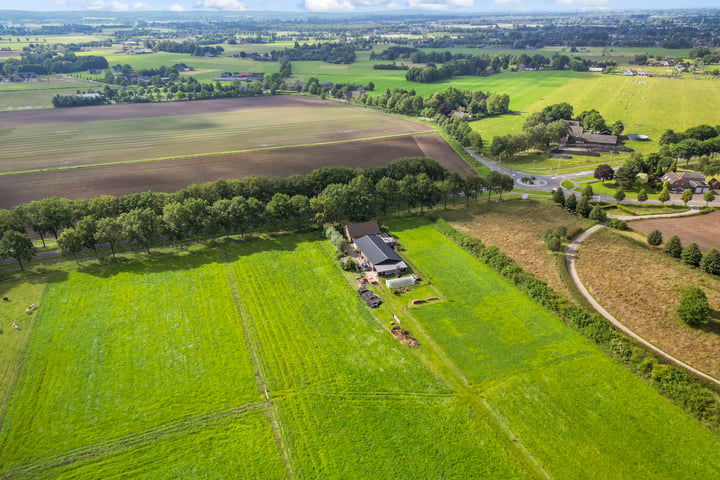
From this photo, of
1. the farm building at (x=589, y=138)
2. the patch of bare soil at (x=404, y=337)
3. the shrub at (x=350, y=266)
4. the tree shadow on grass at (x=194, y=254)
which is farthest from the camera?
the farm building at (x=589, y=138)

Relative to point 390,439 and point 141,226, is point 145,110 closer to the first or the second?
point 141,226

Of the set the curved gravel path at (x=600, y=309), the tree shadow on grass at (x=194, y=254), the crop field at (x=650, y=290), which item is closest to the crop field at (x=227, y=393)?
the tree shadow on grass at (x=194, y=254)

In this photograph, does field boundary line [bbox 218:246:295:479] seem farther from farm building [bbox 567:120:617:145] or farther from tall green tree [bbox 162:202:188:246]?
farm building [bbox 567:120:617:145]

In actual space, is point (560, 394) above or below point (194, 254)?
above

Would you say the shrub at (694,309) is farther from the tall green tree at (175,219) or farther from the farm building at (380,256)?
the tall green tree at (175,219)

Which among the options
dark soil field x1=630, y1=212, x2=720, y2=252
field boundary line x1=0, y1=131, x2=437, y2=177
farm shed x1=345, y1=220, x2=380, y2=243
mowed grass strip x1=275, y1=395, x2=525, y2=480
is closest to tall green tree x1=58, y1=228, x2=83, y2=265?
farm shed x1=345, y1=220, x2=380, y2=243

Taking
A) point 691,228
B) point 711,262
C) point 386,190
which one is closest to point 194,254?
point 386,190
